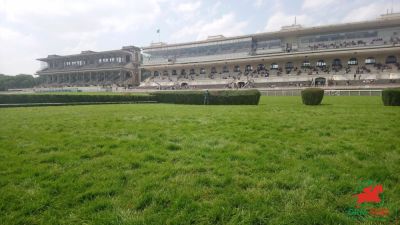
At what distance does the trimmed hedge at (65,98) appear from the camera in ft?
79.4

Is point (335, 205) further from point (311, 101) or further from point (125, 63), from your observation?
point (125, 63)

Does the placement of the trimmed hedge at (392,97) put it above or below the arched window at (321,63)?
below

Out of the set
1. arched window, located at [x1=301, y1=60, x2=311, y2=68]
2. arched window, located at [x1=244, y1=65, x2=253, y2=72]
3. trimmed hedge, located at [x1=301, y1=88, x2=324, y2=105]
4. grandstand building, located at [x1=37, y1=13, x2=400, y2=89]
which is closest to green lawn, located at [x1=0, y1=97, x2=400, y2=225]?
trimmed hedge, located at [x1=301, y1=88, x2=324, y2=105]

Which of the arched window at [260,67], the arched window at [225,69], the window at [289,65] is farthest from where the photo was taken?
the arched window at [225,69]

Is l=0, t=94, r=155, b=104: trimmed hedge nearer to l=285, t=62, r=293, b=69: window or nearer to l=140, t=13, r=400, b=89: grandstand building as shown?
l=140, t=13, r=400, b=89: grandstand building

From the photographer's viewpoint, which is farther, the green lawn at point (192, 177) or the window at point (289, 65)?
the window at point (289, 65)

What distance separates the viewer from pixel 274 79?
51094 mm

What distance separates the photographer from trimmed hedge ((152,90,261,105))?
64.5 feet

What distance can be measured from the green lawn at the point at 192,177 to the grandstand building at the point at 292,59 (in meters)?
44.4

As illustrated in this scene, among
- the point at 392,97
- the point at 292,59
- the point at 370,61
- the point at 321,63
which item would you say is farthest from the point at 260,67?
the point at 392,97

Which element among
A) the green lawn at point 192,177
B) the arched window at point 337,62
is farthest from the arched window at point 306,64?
the green lawn at point 192,177

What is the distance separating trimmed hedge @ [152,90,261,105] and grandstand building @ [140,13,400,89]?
2999 cm

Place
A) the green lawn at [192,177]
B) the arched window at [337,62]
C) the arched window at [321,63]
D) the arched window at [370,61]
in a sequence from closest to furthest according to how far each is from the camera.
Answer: the green lawn at [192,177] → the arched window at [370,61] → the arched window at [337,62] → the arched window at [321,63]

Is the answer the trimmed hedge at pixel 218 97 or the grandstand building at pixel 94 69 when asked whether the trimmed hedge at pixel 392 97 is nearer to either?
the trimmed hedge at pixel 218 97
